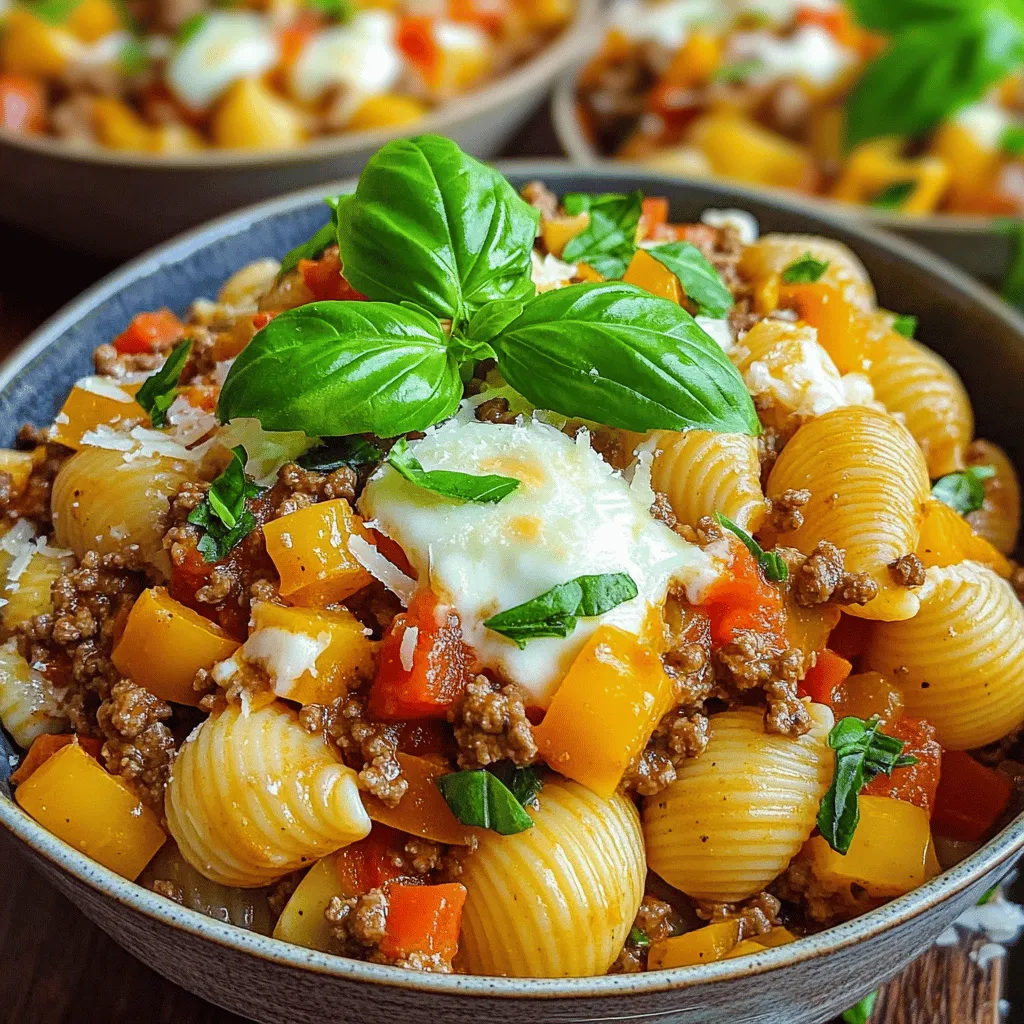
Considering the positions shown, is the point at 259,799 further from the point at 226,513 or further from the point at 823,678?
the point at 823,678

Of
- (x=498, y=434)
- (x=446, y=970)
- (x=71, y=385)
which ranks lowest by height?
(x=446, y=970)

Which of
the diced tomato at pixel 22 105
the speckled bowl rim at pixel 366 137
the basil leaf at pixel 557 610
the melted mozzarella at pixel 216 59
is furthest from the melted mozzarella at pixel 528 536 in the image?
the diced tomato at pixel 22 105

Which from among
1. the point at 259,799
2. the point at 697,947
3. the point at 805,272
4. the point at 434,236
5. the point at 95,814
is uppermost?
the point at 434,236

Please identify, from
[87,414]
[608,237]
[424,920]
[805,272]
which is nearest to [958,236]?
[805,272]

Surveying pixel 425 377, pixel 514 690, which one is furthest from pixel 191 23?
pixel 514 690

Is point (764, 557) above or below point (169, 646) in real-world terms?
above

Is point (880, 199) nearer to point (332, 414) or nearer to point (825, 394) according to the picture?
point (825, 394)
